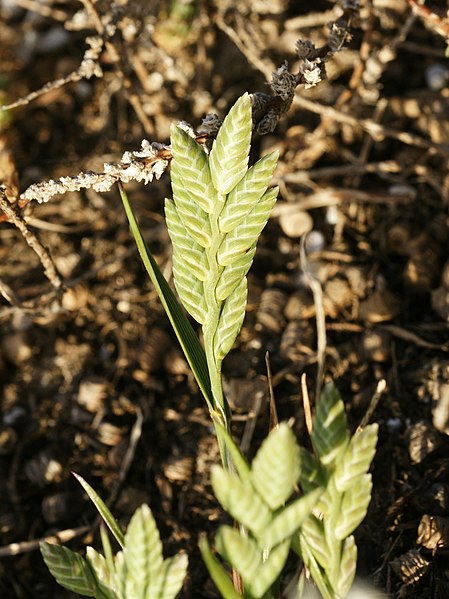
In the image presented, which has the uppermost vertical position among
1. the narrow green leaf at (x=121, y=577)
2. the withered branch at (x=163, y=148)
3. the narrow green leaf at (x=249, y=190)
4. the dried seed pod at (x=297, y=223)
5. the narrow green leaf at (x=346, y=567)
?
the withered branch at (x=163, y=148)

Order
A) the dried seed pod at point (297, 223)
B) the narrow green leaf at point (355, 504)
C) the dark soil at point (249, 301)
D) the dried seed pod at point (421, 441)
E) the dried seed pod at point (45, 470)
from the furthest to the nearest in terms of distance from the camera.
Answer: the dried seed pod at point (297, 223) < the dried seed pod at point (45, 470) < the dark soil at point (249, 301) < the dried seed pod at point (421, 441) < the narrow green leaf at point (355, 504)

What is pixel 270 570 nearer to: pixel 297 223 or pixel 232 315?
pixel 232 315

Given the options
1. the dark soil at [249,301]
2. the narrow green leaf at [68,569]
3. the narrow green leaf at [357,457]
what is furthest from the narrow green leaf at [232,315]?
the dark soil at [249,301]

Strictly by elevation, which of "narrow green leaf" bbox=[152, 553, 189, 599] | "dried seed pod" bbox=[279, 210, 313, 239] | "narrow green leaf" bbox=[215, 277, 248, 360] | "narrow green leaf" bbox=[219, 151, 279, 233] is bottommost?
"narrow green leaf" bbox=[152, 553, 189, 599]

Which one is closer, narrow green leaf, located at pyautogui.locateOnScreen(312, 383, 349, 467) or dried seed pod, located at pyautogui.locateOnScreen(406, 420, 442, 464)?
narrow green leaf, located at pyautogui.locateOnScreen(312, 383, 349, 467)

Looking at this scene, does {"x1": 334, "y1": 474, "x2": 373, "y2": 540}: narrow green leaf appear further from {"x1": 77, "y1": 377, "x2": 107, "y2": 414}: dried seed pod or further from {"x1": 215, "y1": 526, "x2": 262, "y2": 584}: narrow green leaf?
{"x1": 77, "y1": 377, "x2": 107, "y2": 414}: dried seed pod

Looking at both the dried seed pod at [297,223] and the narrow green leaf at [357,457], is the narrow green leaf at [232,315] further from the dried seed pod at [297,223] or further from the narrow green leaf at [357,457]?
the dried seed pod at [297,223]

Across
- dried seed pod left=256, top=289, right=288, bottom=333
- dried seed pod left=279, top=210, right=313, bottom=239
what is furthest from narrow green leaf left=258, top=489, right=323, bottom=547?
dried seed pod left=279, top=210, right=313, bottom=239

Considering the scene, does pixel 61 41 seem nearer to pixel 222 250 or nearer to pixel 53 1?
pixel 53 1

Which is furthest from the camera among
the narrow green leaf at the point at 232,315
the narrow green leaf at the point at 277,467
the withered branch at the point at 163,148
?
the withered branch at the point at 163,148
